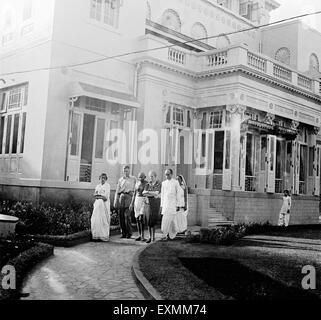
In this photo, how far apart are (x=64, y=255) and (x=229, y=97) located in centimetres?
955

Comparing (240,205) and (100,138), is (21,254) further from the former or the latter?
(240,205)

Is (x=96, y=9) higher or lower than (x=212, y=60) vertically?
higher

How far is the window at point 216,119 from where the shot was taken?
15836 mm

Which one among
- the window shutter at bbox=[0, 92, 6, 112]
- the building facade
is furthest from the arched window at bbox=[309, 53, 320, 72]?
the window shutter at bbox=[0, 92, 6, 112]

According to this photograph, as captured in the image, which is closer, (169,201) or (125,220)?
(169,201)

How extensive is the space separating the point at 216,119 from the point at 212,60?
226 centimetres

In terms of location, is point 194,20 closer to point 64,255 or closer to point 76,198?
point 76,198

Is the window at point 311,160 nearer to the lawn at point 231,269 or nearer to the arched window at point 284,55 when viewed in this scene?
the arched window at point 284,55

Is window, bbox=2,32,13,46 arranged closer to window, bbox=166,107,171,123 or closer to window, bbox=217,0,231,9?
window, bbox=166,107,171,123

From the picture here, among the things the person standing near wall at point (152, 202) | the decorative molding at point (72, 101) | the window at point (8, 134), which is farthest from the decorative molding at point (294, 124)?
the window at point (8, 134)

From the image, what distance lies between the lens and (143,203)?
31.5 feet

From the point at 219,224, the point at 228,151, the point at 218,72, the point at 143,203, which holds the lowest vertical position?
the point at 219,224

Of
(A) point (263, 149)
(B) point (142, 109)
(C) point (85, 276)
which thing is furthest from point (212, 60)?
(C) point (85, 276)

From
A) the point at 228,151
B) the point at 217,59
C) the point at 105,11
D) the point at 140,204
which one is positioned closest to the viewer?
the point at 140,204
